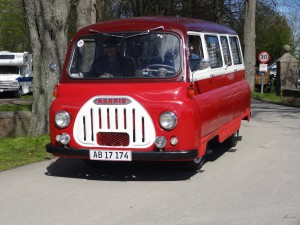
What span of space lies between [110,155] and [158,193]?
34.5 inches

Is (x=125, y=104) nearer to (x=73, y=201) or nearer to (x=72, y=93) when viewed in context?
(x=72, y=93)

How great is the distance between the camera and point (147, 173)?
8.19 m

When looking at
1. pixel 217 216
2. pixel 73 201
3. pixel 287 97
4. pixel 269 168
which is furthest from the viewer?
pixel 287 97

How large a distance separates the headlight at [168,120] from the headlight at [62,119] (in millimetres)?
1337

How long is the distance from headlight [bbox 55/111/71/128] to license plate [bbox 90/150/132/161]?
0.55 meters

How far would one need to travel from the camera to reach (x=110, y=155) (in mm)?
7309

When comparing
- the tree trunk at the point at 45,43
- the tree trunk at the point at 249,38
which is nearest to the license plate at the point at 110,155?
the tree trunk at the point at 45,43

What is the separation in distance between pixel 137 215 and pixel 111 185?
5.06ft

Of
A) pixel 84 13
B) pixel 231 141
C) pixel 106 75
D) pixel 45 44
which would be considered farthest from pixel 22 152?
pixel 84 13

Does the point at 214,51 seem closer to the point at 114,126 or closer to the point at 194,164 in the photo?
the point at 194,164

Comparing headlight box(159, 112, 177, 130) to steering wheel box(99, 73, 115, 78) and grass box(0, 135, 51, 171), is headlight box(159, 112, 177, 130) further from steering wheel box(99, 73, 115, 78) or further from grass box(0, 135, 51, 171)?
grass box(0, 135, 51, 171)

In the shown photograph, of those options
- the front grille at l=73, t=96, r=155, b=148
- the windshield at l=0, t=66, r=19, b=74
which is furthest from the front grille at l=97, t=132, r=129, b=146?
the windshield at l=0, t=66, r=19, b=74

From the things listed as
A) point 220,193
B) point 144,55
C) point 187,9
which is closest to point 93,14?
point 144,55

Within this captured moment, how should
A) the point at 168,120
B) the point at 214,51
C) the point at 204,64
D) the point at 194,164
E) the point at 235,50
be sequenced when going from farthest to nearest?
the point at 235,50 < the point at 214,51 < the point at 194,164 < the point at 204,64 < the point at 168,120
